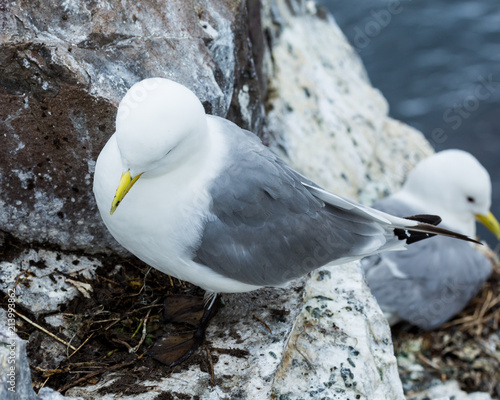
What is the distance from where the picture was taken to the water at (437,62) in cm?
849

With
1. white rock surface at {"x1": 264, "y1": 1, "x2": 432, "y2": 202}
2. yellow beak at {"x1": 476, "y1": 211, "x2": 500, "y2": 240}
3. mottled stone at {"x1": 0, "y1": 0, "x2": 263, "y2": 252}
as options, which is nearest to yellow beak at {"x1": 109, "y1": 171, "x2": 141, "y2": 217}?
mottled stone at {"x1": 0, "y1": 0, "x2": 263, "y2": 252}

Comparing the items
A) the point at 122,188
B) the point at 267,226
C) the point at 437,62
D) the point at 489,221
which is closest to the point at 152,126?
the point at 122,188

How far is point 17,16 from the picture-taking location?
310cm

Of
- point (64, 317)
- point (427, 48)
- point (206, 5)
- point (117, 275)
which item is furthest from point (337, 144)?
point (427, 48)

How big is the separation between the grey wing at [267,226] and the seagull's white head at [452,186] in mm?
2972

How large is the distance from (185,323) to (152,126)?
139cm

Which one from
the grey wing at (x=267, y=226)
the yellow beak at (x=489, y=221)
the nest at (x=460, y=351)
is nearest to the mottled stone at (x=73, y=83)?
the grey wing at (x=267, y=226)

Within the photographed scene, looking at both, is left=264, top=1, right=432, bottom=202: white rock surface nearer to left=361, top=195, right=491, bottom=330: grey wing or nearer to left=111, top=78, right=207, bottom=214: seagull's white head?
left=361, top=195, right=491, bottom=330: grey wing

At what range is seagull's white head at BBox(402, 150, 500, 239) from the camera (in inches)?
232

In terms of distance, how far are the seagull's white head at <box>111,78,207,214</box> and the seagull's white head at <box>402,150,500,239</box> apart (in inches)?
151

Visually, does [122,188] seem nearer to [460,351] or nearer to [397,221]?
[397,221]

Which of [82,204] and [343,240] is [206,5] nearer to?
[82,204]

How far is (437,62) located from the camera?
899 centimetres

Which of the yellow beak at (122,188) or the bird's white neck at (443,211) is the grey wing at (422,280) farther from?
the yellow beak at (122,188)
